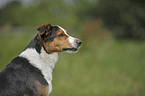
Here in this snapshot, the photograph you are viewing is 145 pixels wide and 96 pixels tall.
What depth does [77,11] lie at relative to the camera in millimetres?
22156

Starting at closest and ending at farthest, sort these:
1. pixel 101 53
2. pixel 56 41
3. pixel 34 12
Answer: pixel 56 41 → pixel 101 53 → pixel 34 12

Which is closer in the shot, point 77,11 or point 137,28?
point 137,28

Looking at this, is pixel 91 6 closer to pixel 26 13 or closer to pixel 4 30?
pixel 4 30

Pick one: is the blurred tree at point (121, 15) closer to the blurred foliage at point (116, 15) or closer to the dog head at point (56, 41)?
the blurred foliage at point (116, 15)

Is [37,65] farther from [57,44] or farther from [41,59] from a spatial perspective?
[57,44]

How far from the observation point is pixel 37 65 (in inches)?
161

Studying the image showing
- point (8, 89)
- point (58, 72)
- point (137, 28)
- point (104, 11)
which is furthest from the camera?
point (104, 11)

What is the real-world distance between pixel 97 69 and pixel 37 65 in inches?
Answer: 287

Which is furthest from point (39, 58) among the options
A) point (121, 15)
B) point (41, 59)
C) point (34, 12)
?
point (34, 12)

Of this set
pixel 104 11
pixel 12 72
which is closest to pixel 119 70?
pixel 12 72

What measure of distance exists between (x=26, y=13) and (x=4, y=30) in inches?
1004

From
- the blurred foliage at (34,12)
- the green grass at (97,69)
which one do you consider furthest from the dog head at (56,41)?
the blurred foliage at (34,12)

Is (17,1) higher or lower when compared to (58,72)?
higher

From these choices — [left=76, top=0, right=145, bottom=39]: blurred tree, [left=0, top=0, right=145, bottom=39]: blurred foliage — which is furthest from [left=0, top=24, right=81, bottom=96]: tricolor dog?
[left=76, top=0, right=145, bottom=39]: blurred tree
